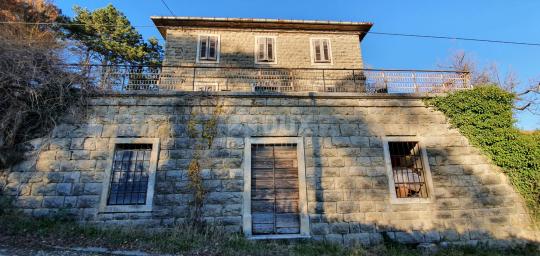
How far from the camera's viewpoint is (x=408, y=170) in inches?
314

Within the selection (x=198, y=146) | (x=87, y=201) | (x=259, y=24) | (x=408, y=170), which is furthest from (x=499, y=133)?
(x=87, y=201)

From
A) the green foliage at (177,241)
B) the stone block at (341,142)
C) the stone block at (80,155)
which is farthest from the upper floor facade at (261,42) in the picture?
the green foliage at (177,241)

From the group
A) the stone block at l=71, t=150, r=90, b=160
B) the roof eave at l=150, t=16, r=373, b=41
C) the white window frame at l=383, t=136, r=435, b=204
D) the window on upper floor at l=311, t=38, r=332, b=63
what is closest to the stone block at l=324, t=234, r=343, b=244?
the white window frame at l=383, t=136, r=435, b=204

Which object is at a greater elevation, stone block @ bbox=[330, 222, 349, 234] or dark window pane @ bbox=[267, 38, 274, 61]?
dark window pane @ bbox=[267, 38, 274, 61]

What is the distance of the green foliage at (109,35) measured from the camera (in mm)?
18158

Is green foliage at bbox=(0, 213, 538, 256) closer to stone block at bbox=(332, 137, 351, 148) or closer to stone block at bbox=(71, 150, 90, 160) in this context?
stone block at bbox=(71, 150, 90, 160)

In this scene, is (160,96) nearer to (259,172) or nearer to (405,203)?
(259,172)

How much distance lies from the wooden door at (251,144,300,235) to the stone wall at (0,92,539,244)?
0.37m

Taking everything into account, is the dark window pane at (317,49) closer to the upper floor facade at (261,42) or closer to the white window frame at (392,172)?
the upper floor facade at (261,42)

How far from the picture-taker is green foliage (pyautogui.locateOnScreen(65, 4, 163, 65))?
715 inches

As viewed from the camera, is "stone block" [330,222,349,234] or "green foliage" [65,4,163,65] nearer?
"stone block" [330,222,349,234]

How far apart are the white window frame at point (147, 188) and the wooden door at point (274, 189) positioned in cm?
252

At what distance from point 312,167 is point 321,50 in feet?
26.3

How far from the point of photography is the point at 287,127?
7852 millimetres
